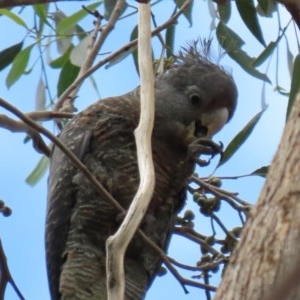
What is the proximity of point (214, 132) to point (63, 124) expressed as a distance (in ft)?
1.49

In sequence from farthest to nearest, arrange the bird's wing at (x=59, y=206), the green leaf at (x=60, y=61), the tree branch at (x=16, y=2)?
the green leaf at (x=60, y=61), the bird's wing at (x=59, y=206), the tree branch at (x=16, y=2)

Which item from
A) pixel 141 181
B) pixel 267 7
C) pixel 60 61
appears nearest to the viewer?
pixel 141 181

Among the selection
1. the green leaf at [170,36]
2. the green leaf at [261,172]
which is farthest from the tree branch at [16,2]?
the green leaf at [170,36]

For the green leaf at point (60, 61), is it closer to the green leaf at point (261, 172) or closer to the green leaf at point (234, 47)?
the green leaf at point (234, 47)

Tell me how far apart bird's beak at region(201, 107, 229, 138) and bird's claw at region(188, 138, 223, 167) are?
0.13 m

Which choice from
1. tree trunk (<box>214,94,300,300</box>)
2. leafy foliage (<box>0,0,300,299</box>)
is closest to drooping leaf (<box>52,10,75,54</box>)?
leafy foliage (<box>0,0,300,299</box>)

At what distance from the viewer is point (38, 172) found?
8.98ft

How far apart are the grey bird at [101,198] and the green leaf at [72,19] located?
0.27 m

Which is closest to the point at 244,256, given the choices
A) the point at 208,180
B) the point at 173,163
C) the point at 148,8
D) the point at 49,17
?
the point at 148,8

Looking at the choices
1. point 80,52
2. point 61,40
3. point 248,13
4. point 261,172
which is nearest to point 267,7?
point 248,13

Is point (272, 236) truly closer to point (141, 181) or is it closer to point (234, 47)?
point (141, 181)

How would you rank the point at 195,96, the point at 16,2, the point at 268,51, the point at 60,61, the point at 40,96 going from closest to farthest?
→ 1. the point at 16,2
2. the point at 268,51
3. the point at 195,96
4. the point at 40,96
5. the point at 60,61

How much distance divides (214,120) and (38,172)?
58cm

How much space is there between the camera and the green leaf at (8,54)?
8.68 feet
